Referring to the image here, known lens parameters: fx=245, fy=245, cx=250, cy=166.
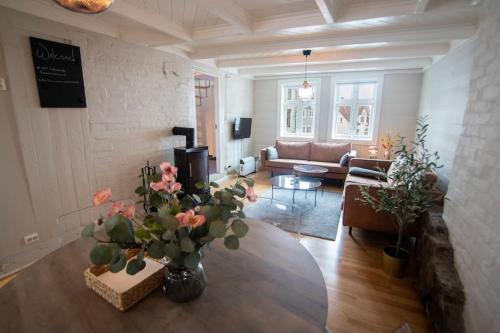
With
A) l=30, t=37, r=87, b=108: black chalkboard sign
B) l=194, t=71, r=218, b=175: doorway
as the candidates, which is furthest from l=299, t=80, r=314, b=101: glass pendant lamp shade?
l=30, t=37, r=87, b=108: black chalkboard sign

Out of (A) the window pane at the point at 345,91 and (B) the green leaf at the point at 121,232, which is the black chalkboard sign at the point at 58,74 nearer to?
(B) the green leaf at the point at 121,232

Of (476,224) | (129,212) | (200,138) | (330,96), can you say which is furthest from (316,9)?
(200,138)

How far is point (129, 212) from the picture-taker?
82cm

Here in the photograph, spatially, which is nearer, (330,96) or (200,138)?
(330,96)

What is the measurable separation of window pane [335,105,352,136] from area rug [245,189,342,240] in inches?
74.5

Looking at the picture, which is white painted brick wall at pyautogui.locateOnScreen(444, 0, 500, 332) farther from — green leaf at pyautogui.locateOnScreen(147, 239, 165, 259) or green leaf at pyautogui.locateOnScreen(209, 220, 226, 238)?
green leaf at pyautogui.locateOnScreen(147, 239, 165, 259)

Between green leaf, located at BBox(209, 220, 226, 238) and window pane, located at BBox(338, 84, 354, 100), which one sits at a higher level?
window pane, located at BBox(338, 84, 354, 100)

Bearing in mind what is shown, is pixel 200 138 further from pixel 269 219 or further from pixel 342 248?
pixel 342 248

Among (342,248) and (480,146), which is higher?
(480,146)

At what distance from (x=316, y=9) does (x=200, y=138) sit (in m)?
5.12

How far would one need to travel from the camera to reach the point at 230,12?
2195 mm

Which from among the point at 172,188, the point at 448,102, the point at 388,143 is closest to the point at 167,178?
the point at 172,188

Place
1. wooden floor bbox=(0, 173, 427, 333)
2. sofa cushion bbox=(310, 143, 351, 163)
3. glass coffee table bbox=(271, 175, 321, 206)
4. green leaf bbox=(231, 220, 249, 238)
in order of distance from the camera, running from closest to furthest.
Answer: green leaf bbox=(231, 220, 249, 238) < wooden floor bbox=(0, 173, 427, 333) < glass coffee table bbox=(271, 175, 321, 206) < sofa cushion bbox=(310, 143, 351, 163)

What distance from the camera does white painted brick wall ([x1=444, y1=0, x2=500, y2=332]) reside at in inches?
50.3
